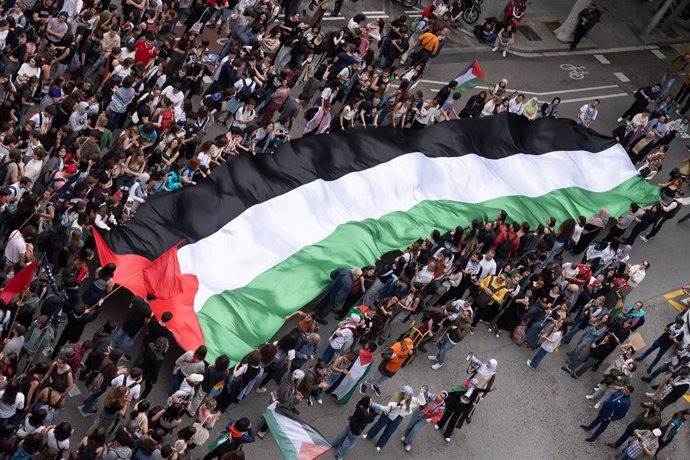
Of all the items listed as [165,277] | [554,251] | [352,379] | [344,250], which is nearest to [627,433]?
[554,251]

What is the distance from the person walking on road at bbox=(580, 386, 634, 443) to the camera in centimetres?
2025

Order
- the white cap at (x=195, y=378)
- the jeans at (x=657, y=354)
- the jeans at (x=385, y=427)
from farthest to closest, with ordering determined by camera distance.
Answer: the jeans at (x=657, y=354)
the jeans at (x=385, y=427)
the white cap at (x=195, y=378)

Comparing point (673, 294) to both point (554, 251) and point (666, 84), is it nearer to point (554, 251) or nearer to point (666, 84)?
point (554, 251)

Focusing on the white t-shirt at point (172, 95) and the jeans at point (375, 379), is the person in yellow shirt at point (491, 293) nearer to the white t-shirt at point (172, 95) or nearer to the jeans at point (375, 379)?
the jeans at point (375, 379)

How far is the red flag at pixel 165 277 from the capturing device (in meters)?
18.0

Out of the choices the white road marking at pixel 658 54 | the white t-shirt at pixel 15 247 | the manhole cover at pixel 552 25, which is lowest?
the white road marking at pixel 658 54

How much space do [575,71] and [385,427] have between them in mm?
18801

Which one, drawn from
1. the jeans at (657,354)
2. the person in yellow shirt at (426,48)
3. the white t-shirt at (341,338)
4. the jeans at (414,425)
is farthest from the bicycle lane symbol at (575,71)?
the jeans at (414,425)

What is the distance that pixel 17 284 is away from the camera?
1579 centimetres

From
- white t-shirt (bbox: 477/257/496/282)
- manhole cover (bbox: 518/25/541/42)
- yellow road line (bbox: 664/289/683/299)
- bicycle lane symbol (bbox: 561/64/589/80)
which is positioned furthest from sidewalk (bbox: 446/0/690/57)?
white t-shirt (bbox: 477/257/496/282)

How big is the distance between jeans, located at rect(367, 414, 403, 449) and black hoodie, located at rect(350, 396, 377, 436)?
2.21ft

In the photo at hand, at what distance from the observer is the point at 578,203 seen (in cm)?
2588

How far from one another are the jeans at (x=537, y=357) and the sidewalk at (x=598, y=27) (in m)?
14.4

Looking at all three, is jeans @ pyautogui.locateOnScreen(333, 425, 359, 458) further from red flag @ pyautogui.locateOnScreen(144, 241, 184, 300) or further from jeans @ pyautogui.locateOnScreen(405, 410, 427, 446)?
red flag @ pyautogui.locateOnScreen(144, 241, 184, 300)
